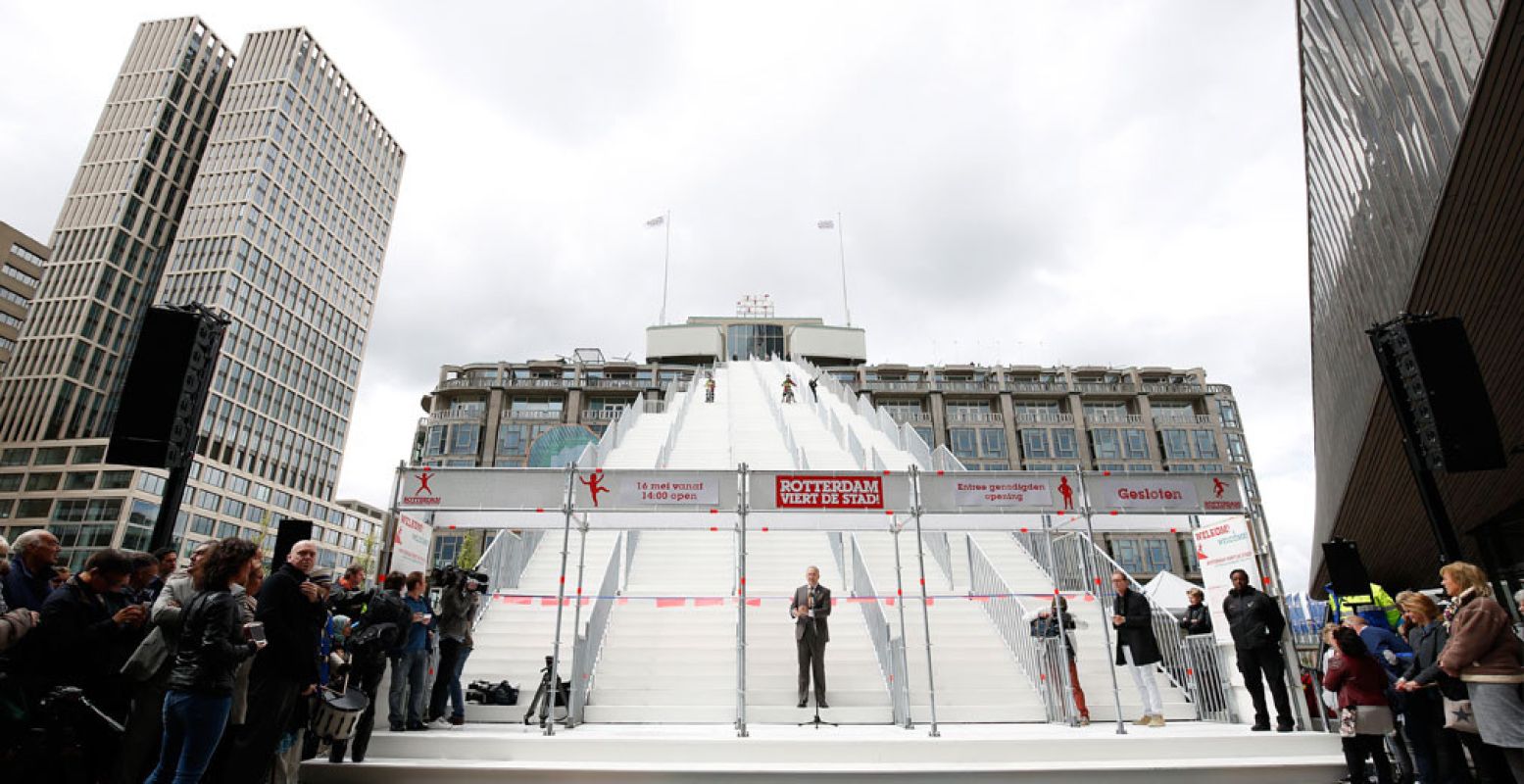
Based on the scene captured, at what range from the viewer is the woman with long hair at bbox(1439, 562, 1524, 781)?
176 inches

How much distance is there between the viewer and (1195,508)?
8.62m

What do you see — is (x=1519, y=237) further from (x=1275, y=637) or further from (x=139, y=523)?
(x=139, y=523)

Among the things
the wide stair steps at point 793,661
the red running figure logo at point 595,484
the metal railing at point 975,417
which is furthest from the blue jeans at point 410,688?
the metal railing at point 975,417

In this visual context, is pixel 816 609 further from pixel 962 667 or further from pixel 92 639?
pixel 92 639

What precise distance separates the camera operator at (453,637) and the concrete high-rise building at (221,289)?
2541 inches

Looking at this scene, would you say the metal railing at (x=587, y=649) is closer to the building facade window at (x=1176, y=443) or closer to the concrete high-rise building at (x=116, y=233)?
the building facade window at (x=1176, y=443)

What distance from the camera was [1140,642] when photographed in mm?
7852

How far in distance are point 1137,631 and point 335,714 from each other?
7.57 m

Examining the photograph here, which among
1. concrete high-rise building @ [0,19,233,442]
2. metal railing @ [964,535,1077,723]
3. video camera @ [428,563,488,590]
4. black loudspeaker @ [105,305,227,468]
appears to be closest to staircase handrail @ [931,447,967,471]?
metal railing @ [964,535,1077,723]

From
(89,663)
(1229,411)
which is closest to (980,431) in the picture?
(1229,411)

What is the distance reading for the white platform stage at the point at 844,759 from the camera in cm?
572

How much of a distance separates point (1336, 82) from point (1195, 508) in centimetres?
649

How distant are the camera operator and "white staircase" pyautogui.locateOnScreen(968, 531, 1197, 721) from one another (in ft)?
19.1

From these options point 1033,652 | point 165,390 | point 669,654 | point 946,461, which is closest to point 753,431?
point 946,461
